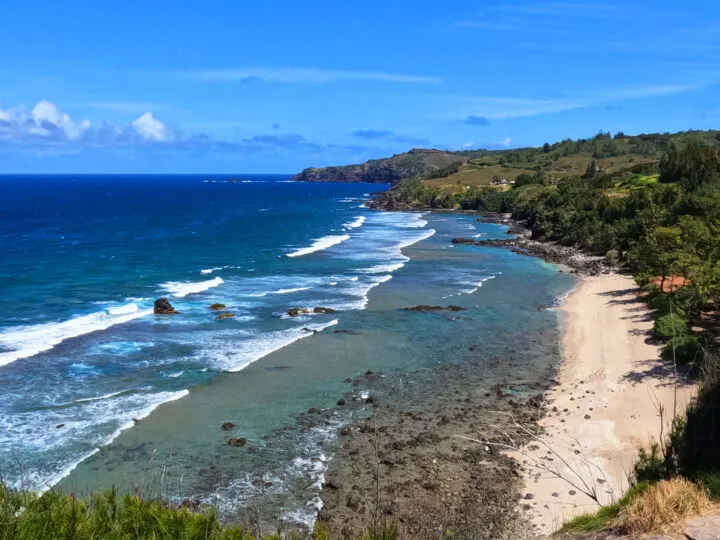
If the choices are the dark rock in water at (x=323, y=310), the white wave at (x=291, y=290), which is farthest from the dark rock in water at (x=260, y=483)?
the white wave at (x=291, y=290)

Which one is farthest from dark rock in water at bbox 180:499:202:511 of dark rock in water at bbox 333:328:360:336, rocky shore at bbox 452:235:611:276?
rocky shore at bbox 452:235:611:276

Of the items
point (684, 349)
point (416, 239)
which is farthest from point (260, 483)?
point (416, 239)

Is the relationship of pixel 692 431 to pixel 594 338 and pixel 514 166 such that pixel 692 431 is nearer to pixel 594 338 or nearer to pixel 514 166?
pixel 594 338

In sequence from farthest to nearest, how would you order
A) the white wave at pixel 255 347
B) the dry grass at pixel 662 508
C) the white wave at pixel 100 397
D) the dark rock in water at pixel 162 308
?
the dark rock in water at pixel 162 308, the white wave at pixel 255 347, the white wave at pixel 100 397, the dry grass at pixel 662 508

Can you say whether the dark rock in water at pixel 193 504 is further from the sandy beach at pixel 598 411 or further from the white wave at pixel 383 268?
the white wave at pixel 383 268

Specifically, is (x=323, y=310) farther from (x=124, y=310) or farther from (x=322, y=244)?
(x=322, y=244)

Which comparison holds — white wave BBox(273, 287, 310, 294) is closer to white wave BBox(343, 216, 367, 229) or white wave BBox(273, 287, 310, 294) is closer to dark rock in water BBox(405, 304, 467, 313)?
dark rock in water BBox(405, 304, 467, 313)

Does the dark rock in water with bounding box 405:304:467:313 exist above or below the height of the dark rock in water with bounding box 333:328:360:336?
above
